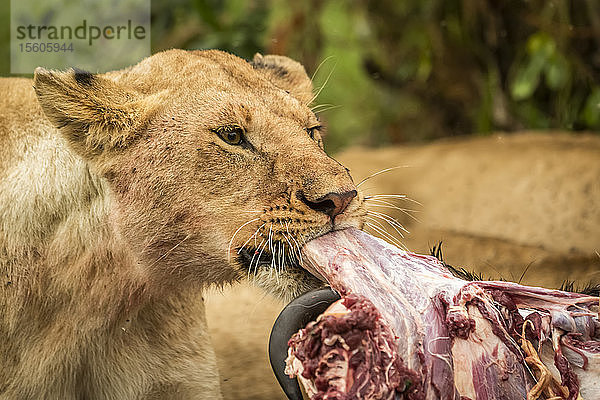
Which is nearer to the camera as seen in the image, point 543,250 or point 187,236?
point 187,236

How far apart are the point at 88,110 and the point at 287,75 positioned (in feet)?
3.16

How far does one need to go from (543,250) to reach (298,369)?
4112 millimetres

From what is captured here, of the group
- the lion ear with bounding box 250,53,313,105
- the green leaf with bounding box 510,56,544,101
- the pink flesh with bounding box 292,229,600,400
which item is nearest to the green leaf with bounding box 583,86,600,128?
the green leaf with bounding box 510,56,544,101

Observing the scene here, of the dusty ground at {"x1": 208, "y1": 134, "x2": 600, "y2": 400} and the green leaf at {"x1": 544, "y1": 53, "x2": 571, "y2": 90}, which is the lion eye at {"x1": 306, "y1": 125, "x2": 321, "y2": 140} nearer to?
the dusty ground at {"x1": 208, "y1": 134, "x2": 600, "y2": 400}

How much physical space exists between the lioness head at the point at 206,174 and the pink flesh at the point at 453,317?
0.45ft

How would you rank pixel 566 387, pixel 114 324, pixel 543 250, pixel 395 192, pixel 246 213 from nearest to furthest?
pixel 566 387, pixel 246 213, pixel 114 324, pixel 543 250, pixel 395 192

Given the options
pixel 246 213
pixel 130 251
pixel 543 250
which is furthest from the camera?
pixel 543 250

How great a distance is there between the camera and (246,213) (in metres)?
2.60

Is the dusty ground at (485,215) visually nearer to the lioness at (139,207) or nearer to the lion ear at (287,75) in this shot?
the lioness at (139,207)

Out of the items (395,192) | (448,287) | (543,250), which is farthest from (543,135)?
(448,287)

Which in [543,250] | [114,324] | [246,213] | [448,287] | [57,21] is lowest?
[543,250]

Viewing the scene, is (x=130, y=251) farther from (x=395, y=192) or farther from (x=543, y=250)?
(x=395, y=192)

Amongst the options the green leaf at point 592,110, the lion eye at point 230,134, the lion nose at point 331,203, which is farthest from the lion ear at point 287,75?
the green leaf at point 592,110

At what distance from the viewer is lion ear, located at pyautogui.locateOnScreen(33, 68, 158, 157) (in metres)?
2.70
